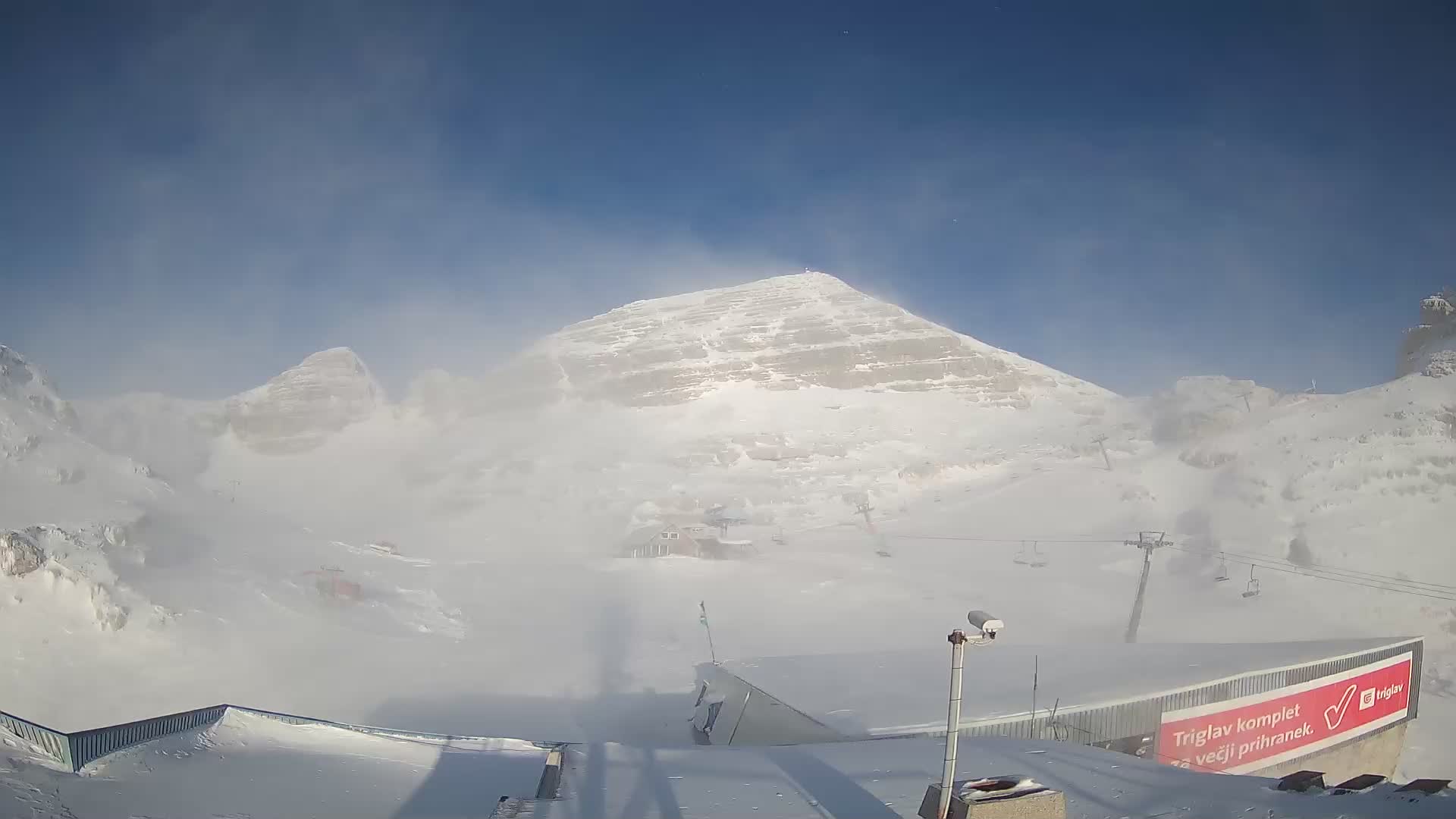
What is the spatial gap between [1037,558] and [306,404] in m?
103

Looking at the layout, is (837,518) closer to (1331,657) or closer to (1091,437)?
(1091,437)

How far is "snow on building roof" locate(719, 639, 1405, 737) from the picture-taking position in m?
12.8

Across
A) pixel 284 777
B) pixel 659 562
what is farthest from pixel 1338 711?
pixel 659 562

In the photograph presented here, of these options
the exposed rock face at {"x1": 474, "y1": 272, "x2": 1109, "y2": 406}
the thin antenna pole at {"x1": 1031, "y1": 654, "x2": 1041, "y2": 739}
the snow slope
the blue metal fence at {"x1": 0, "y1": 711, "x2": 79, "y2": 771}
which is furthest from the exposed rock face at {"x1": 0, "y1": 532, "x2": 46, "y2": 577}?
the exposed rock face at {"x1": 474, "y1": 272, "x2": 1109, "y2": 406}

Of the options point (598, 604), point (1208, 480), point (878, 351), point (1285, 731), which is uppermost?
point (878, 351)

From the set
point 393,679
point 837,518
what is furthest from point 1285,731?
point 837,518

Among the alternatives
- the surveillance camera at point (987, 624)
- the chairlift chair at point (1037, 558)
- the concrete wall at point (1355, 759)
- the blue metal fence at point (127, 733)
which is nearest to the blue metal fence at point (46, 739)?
the blue metal fence at point (127, 733)

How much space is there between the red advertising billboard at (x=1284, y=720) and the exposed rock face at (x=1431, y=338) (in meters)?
39.4

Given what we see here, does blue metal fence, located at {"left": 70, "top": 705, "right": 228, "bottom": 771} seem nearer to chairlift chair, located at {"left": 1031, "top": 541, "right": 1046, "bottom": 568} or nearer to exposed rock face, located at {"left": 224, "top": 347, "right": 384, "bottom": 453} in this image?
chairlift chair, located at {"left": 1031, "top": 541, "right": 1046, "bottom": 568}

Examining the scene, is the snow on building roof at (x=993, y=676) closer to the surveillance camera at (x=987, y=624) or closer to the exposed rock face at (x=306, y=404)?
the surveillance camera at (x=987, y=624)

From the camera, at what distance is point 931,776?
8.42 metres

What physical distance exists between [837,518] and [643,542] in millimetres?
21035

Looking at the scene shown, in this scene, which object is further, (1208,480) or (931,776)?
(1208,480)

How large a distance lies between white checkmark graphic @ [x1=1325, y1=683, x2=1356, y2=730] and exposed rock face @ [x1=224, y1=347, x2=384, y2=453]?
9939 cm
